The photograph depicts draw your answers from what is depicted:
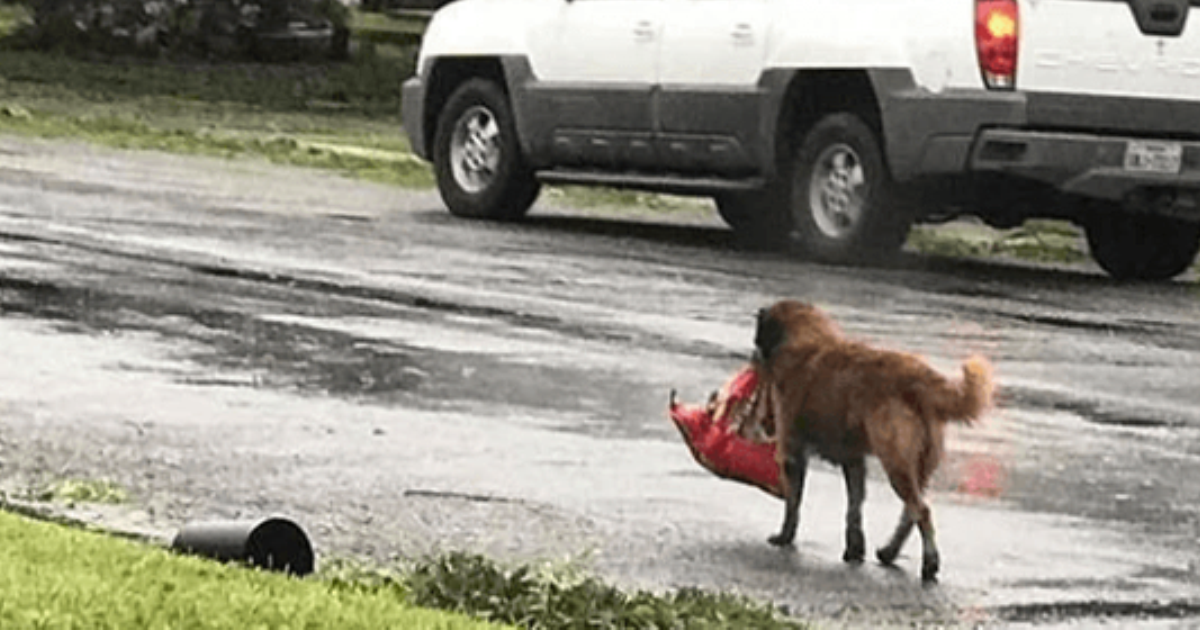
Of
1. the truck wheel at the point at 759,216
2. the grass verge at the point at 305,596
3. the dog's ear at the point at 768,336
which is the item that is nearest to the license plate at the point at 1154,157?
the truck wheel at the point at 759,216

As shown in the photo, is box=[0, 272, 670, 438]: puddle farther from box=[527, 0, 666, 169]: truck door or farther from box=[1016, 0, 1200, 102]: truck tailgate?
box=[527, 0, 666, 169]: truck door

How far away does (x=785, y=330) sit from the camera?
7254mm

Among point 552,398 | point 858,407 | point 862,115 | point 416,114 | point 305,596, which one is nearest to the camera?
point 305,596

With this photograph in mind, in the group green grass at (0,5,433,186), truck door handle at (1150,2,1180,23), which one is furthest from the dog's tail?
green grass at (0,5,433,186)

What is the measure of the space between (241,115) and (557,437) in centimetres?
1801

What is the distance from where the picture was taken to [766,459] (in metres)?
7.50

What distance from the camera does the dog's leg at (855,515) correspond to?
736 centimetres

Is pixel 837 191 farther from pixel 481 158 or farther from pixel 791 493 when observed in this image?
pixel 791 493

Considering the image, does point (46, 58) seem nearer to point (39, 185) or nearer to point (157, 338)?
point (39, 185)

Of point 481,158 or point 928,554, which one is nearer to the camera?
point 928,554

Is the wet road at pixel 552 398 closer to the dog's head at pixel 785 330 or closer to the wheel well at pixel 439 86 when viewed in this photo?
the dog's head at pixel 785 330

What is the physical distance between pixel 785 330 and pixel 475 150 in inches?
447

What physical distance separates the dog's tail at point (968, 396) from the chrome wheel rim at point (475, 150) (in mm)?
11398

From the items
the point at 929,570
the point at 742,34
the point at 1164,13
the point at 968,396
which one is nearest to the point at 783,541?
the point at 929,570
